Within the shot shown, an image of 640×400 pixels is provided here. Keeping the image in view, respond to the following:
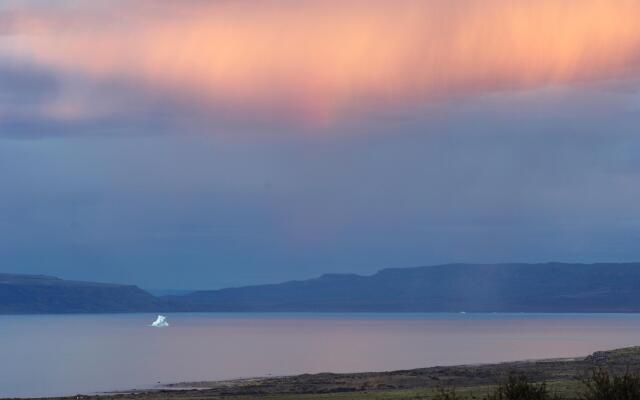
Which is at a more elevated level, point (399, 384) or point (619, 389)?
point (399, 384)

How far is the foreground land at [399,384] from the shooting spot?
64.7m

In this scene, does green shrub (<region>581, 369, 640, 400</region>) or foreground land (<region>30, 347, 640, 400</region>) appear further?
foreground land (<region>30, 347, 640, 400</region>)

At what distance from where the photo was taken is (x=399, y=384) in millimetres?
77875

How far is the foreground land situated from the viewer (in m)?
64.7

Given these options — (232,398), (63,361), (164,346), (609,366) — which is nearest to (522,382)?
(232,398)

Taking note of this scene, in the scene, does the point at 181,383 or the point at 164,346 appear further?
the point at 164,346

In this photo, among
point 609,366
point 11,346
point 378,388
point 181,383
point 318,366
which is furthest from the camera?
point 11,346

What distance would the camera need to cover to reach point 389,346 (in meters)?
181

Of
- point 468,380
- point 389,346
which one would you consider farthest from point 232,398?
point 389,346

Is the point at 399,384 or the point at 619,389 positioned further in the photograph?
the point at 399,384

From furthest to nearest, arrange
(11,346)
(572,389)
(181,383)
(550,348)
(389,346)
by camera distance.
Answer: (11,346), (389,346), (550,348), (181,383), (572,389)

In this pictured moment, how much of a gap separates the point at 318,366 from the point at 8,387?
1506 inches

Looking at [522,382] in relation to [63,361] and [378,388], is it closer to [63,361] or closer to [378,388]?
[378,388]

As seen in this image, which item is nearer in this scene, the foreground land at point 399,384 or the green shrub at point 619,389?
the green shrub at point 619,389
